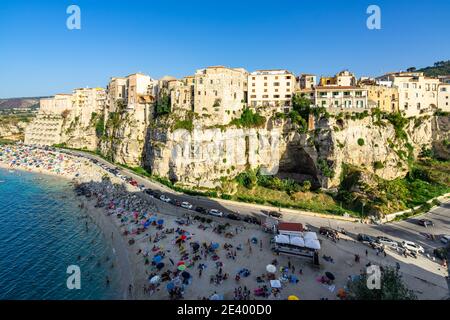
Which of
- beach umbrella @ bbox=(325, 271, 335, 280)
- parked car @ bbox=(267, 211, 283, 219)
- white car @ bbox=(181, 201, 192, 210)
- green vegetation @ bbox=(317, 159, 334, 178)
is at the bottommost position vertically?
beach umbrella @ bbox=(325, 271, 335, 280)

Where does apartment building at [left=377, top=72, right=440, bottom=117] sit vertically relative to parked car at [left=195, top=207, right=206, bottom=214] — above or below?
above

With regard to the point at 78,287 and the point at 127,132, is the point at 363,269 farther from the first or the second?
the point at 127,132

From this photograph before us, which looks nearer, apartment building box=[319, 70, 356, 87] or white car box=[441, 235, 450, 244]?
white car box=[441, 235, 450, 244]

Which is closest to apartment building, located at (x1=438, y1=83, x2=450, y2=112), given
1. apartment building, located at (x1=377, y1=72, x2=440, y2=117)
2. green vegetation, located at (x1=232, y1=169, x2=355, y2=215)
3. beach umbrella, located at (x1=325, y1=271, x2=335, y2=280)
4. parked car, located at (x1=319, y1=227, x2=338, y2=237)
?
apartment building, located at (x1=377, y1=72, x2=440, y2=117)

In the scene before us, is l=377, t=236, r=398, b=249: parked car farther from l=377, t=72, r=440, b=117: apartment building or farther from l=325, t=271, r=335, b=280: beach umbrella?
l=377, t=72, r=440, b=117: apartment building
